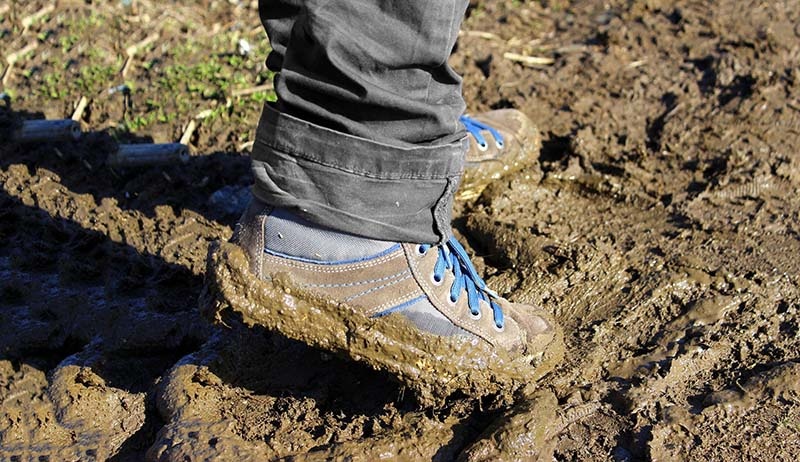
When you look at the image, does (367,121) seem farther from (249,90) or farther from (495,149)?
(249,90)

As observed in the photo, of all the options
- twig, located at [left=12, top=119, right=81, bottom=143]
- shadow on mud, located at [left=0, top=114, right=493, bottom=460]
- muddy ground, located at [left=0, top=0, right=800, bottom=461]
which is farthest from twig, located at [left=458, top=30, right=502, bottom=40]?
twig, located at [left=12, top=119, right=81, bottom=143]

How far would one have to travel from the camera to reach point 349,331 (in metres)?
1.95

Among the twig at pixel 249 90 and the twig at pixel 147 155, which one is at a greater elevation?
the twig at pixel 249 90

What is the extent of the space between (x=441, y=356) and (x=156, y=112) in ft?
7.11

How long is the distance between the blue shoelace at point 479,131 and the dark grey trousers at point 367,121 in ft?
3.48

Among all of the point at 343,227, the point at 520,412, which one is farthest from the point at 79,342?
the point at 520,412

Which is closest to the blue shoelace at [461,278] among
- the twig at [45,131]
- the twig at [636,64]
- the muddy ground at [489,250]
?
the muddy ground at [489,250]

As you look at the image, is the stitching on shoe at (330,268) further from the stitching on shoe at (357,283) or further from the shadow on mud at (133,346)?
the shadow on mud at (133,346)

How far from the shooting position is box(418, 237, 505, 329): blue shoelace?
202 centimetres

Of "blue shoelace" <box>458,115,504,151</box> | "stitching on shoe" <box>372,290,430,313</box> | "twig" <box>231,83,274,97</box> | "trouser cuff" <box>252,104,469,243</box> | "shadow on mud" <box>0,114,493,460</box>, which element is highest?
"trouser cuff" <box>252,104,469,243</box>

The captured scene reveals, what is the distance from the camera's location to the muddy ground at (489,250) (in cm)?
197

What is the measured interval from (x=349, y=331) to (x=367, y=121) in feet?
1.72

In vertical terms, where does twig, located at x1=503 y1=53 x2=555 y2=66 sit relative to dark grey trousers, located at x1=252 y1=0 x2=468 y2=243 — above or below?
below

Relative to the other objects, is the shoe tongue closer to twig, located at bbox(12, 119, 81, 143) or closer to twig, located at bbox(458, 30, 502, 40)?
twig, located at bbox(12, 119, 81, 143)
